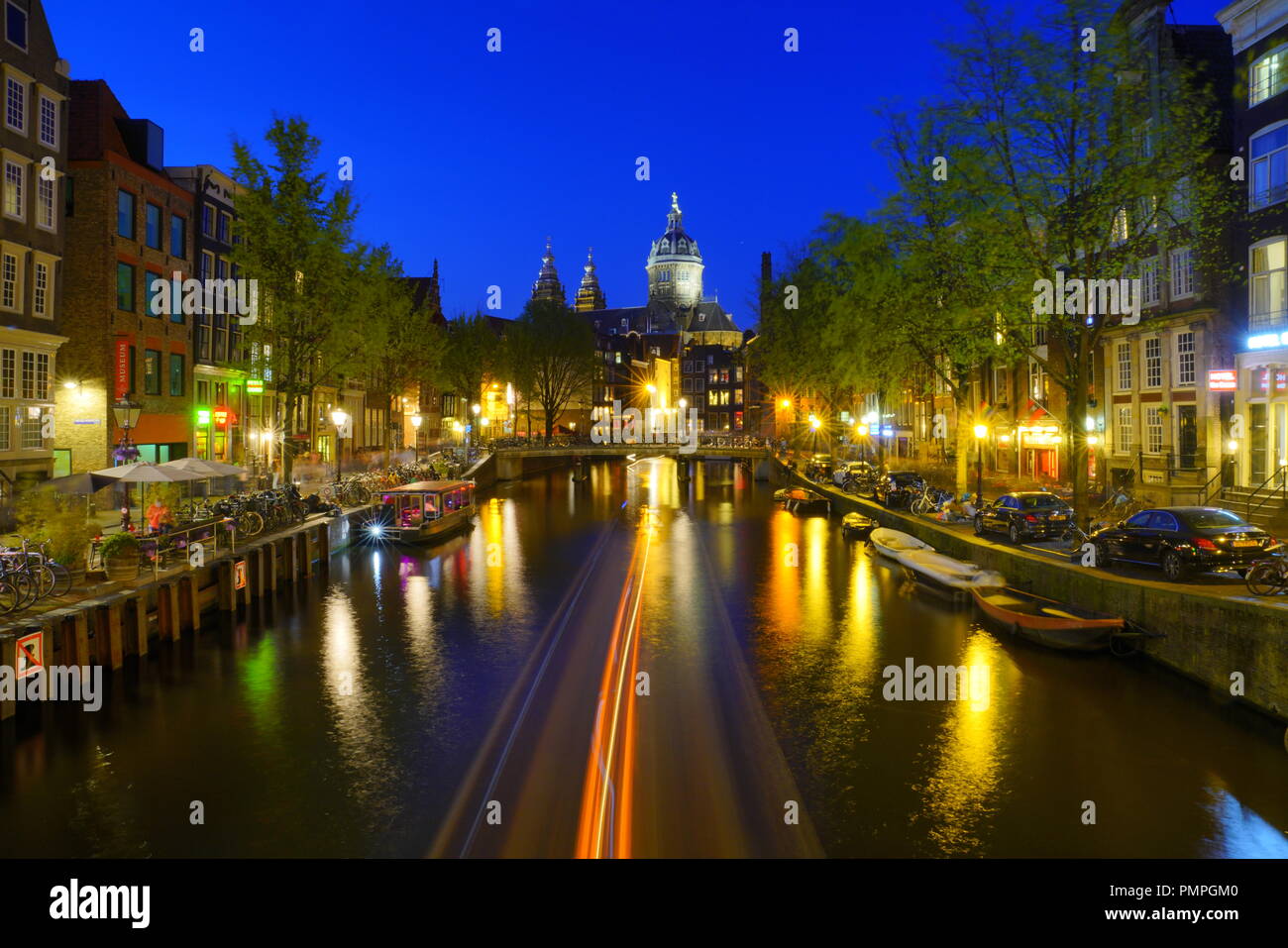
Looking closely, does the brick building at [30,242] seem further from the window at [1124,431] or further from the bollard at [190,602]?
the window at [1124,431]

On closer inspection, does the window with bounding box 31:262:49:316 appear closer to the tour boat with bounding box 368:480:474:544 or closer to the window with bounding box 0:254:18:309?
the window with bounding box 0:254:18:309

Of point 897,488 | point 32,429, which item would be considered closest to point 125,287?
point 32,429

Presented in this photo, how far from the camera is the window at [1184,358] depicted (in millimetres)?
39938

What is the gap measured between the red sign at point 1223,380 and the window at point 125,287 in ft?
153

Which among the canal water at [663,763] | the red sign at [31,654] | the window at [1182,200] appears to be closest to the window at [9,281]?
the canal water at [663,763]

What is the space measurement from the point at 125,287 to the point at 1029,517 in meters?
41.1

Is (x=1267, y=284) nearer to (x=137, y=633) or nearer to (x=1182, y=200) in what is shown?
(x=1182, y=200)

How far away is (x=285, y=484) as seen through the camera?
133ft

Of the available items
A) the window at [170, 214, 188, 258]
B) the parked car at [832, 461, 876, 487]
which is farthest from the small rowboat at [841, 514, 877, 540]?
the window at [170, 214, 188, 258]

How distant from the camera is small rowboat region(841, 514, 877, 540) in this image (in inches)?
1855

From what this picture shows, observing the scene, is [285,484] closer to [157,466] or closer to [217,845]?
[157,466]

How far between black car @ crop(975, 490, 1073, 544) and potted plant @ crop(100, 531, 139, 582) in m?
27.5
